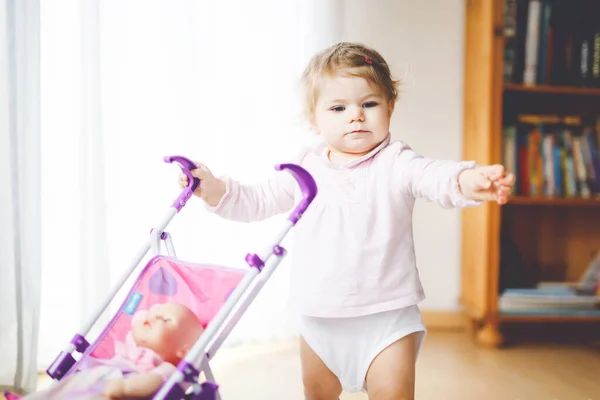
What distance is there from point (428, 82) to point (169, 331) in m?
1.54

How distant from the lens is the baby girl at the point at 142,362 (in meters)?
0.90

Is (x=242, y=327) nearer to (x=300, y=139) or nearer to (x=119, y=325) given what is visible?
(x=300, y=139)

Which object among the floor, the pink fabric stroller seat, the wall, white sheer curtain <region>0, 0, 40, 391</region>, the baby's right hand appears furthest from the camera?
the wall

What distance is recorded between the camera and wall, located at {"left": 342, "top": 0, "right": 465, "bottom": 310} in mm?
2119

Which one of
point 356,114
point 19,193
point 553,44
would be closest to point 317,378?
point 356,114

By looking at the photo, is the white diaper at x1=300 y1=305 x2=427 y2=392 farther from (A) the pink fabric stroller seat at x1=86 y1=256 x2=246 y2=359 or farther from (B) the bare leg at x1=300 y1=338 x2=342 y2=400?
(A) the pink fabric stroller seat at x1=86 y1=256 x2=246 y2=359

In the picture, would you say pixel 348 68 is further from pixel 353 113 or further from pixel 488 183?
pixel 488 183

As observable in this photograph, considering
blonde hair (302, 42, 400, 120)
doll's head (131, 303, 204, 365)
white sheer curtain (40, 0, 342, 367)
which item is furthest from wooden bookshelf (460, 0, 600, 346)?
doll's head (131, 303, 204, 365)

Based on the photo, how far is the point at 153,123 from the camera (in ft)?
5.92

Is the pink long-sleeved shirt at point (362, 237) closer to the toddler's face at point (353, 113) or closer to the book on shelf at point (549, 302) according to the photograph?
the toddler's face at point (353, 113)

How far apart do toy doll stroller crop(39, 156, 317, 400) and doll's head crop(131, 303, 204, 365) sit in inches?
1.2

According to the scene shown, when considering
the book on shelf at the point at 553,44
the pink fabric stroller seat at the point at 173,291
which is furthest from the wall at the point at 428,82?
the pink fabric stroller seat at the point at 173,291

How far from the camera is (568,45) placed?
6.48 ft

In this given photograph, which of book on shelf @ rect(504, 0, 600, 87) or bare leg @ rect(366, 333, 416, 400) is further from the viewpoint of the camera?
book on shelf @ rect(504, 0, 600, 87)
